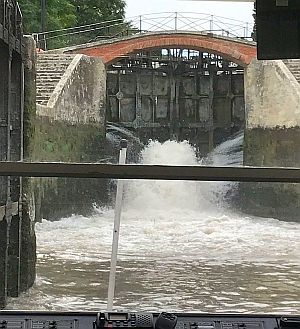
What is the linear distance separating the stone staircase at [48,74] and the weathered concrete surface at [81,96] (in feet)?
0.48

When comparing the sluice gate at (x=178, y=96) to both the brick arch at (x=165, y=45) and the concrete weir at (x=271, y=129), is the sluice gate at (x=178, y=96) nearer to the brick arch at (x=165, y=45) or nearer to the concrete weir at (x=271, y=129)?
the concrete weir at (x=271, y=129)

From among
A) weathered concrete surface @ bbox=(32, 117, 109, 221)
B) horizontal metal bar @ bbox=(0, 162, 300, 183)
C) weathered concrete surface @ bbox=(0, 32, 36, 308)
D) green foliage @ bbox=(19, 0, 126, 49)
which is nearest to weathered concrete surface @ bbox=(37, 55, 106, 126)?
weathered concrete surface @ bbox=(32, 117, 109, 221)

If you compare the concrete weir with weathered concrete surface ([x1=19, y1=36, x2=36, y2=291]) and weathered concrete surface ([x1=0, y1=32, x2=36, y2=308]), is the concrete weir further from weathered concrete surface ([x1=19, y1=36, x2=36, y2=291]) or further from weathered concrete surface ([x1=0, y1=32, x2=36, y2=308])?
weathered concrete surface ([x1=0, y1=32, x2=36, y2=308])

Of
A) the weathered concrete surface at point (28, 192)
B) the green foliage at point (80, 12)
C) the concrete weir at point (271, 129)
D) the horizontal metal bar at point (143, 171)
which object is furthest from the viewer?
the concrete weir at point (271, 129)

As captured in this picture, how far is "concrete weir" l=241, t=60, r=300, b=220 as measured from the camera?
30.4 ft

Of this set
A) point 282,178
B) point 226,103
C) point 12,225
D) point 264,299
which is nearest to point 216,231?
point 226,103

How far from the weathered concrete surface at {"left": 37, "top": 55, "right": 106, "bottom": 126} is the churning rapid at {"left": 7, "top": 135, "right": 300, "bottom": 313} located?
3.02 ft

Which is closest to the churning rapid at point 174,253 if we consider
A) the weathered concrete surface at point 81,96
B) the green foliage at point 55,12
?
the weathered concrete surface at point 81,96

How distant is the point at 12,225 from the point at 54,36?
1.73 metres

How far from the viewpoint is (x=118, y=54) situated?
649 cm

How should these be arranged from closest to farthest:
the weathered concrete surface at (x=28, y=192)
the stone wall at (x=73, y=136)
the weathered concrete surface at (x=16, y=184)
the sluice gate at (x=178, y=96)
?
the weathered concrete surface at (x=16, y=184), the weathered concrete surface at (x=28, y=192), the stone wall at (x=73, y=136), the sluice gate at (x=178, y=96)

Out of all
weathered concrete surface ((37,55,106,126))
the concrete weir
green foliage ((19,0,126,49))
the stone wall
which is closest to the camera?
green foliage ((19,0,126,49))

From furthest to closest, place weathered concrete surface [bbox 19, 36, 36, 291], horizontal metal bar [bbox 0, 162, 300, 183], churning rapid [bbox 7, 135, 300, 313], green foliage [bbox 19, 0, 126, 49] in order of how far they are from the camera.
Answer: churning rapid [bbox 7, 135, 300, 313], weathered concrete surface [bbox 19, 36, 36, 291], green foliage [bbox 19, 0, 126, 49], horizontal metal bar [bbox 0, 162, 300, 183]

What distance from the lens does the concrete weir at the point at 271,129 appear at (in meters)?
9.27
